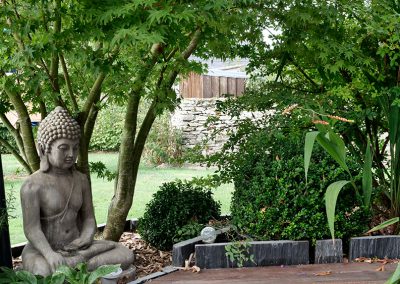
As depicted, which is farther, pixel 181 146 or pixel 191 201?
pixel 181 146

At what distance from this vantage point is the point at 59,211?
3266 mm

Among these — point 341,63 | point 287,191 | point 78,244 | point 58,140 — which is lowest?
point 78,244

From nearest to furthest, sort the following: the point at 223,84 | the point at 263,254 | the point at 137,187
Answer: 1. the point at 263,254
2. the point at 137,187
3. the point at 223,84

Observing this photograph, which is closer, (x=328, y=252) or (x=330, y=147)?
(x=330, y=147)

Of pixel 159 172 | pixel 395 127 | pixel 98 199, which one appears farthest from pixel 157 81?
pixel 159 172

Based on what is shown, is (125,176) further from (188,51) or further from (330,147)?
(330,147)

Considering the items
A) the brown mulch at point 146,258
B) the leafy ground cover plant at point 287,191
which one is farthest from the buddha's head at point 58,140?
the leafy ground cover plant at point 287,191

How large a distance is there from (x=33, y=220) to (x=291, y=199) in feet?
4.63

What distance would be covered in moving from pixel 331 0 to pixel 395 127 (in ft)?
2.86

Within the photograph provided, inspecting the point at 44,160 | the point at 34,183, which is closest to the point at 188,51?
the point at 44,160

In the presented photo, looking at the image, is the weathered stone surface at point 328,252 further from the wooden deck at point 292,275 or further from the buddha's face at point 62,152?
the buddha's face at point 62,152

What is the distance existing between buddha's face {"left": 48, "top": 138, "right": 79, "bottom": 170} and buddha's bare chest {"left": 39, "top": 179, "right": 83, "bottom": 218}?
0.37ft

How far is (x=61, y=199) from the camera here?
10.6 ft

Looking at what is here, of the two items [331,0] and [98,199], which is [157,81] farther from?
[98,199]
